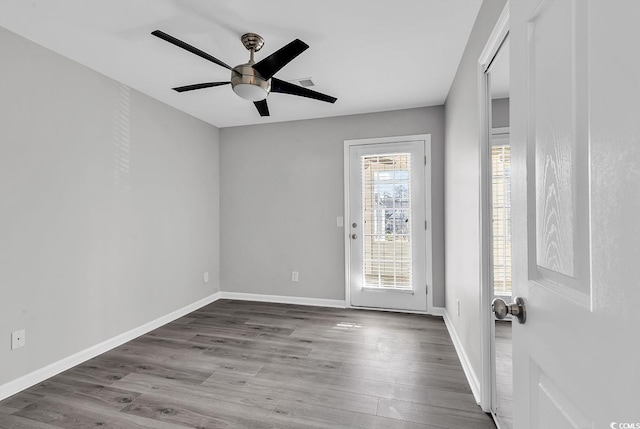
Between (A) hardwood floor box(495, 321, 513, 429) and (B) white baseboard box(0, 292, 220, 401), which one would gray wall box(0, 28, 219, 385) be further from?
(A) hardwood floor box(495, 321, 513, 429)

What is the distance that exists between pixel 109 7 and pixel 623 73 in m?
2.51

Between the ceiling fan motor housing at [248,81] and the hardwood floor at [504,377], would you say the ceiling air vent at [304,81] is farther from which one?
the hardwood floor at [504,377]

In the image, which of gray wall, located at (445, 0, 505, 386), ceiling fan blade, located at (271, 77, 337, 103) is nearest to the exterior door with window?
gray wall, located at (445, 0, 505, 386)

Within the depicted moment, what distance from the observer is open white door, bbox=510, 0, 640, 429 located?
454 millimetres

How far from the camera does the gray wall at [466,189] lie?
6.57 ft

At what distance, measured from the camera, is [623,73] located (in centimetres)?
46

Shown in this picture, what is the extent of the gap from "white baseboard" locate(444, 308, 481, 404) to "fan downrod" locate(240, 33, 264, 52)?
2.72m

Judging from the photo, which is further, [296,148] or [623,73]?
[296,148]

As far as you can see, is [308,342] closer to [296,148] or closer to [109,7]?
[296,148]

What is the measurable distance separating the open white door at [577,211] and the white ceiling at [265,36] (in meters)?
1.41

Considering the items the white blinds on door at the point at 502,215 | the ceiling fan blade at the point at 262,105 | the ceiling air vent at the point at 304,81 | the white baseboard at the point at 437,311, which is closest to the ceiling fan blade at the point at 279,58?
the ceiling fan blade at the point at 262,105

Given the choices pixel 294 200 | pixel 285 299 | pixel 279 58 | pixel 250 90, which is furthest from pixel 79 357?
pixel 279 58

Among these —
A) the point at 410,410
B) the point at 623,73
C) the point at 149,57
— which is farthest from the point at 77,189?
the point at 623,73

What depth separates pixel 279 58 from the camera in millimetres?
2041
